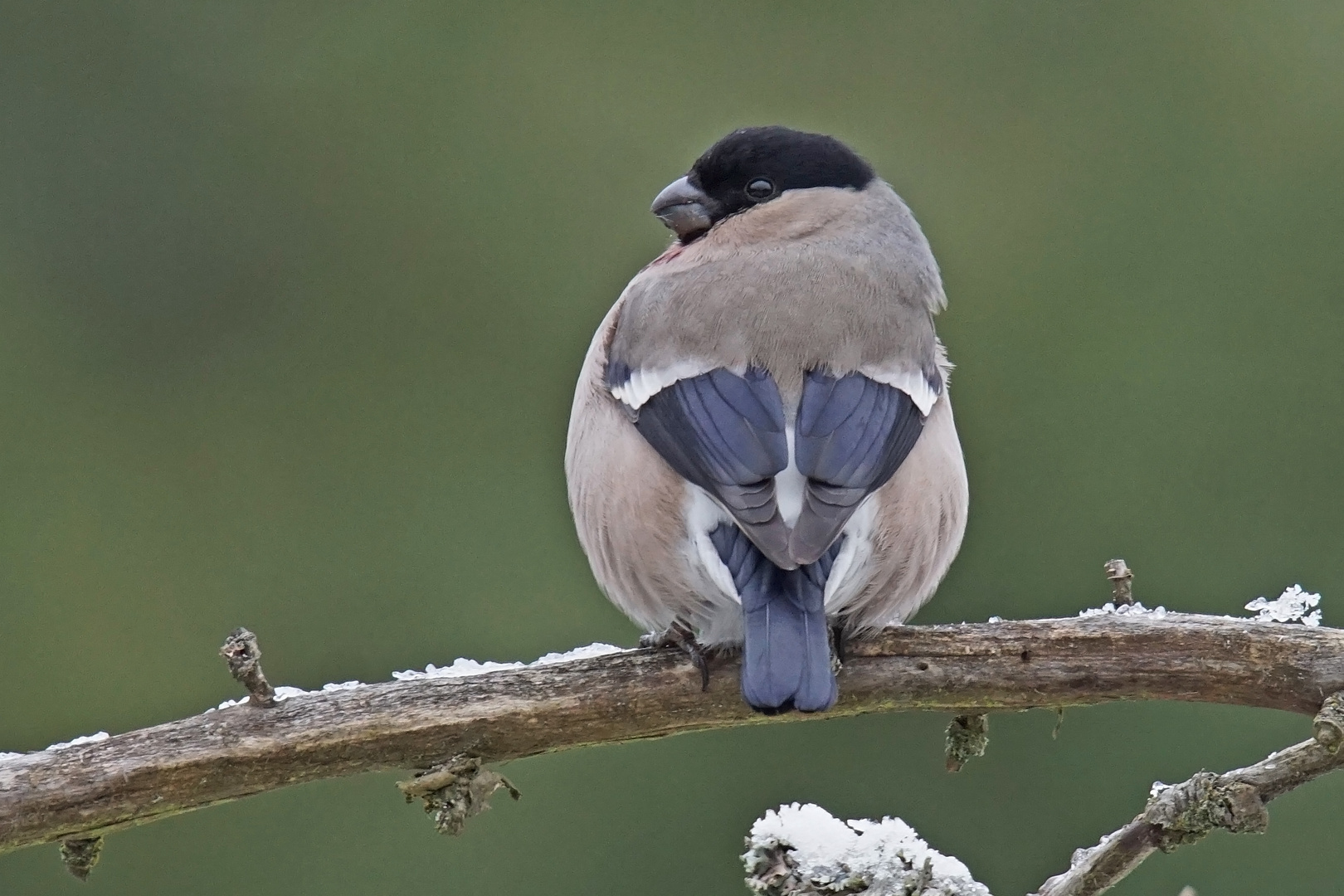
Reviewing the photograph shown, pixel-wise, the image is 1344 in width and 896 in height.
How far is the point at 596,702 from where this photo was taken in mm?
3182

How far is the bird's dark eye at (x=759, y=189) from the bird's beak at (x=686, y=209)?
103 millimetres

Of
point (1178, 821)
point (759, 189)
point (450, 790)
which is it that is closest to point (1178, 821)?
Result: point (1178, 821)

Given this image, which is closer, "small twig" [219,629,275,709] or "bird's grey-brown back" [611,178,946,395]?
"small twig" [219,629,275,709]

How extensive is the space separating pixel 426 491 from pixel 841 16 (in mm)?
3261

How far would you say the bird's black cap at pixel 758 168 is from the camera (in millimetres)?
4219

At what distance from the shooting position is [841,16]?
8219 millimetres

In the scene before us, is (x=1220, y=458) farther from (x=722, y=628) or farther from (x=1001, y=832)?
(x=722, y=628)

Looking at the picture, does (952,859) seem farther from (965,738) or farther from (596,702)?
(596,702)

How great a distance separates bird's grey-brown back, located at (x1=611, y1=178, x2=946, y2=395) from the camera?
345 centimetres

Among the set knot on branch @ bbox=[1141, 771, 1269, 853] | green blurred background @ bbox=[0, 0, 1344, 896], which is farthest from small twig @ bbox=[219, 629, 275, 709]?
green blurred background @ bbox=[0, 0, 1344, 896]

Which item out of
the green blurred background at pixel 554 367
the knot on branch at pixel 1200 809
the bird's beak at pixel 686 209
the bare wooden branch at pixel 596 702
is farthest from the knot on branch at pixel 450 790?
the green blurred background at pixel 554 367

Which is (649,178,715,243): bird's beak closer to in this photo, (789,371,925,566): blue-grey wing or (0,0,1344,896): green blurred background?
(789,371,925,566): blue-grey wing

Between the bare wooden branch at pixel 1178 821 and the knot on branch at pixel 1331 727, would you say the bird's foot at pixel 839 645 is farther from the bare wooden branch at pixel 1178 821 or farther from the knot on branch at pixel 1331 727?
the knot on branch at pixel 1331 727

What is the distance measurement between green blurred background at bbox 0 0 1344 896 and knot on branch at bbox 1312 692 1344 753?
2359mm
